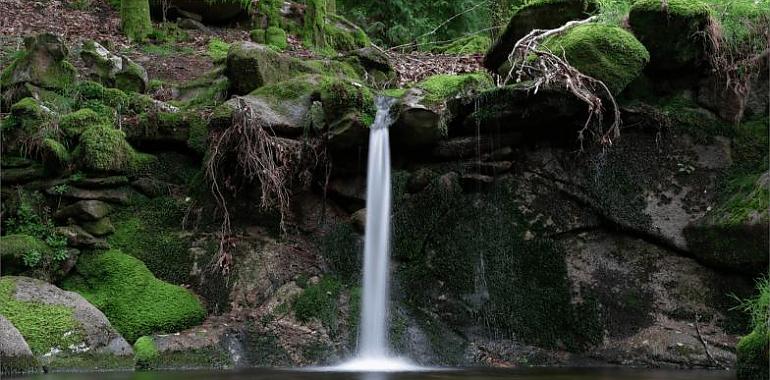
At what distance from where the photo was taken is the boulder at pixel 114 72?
32.0ft

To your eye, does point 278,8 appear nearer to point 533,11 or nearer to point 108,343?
point 533,11

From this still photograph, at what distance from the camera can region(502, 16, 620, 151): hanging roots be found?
7273 mm

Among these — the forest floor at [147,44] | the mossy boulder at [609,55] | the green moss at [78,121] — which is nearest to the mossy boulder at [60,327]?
the green moss at [78,121]

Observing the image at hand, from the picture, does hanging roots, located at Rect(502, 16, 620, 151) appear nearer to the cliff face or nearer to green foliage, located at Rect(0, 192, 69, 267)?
the cliff face

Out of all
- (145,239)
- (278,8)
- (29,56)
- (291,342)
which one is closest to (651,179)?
(291,342)

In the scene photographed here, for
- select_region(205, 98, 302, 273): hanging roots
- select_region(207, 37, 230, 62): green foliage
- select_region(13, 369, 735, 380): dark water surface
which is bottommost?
select_region(13, 369, 735, 380): dark water surface

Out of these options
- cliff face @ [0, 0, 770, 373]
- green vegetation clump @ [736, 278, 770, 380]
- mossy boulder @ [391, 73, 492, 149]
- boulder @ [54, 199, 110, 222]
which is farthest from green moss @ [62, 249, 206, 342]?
green vegetation clump @ [736, 278, 770, 380]

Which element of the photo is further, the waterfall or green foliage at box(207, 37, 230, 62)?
green foliage at box(207, 37, 230, 62)

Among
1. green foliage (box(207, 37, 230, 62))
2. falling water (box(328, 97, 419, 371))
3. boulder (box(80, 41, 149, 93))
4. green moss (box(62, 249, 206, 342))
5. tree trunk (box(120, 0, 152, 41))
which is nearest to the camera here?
green moss (box(62, 249, 206, 342))

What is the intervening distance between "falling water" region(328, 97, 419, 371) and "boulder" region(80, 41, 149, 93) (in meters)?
4.19

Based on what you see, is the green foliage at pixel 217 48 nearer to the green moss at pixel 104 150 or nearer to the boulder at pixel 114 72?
the boulder at pixel 114 72

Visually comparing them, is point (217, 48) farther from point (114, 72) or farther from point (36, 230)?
point (36, 230)

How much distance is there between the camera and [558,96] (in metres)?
7.44

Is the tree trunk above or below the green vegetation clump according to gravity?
above
